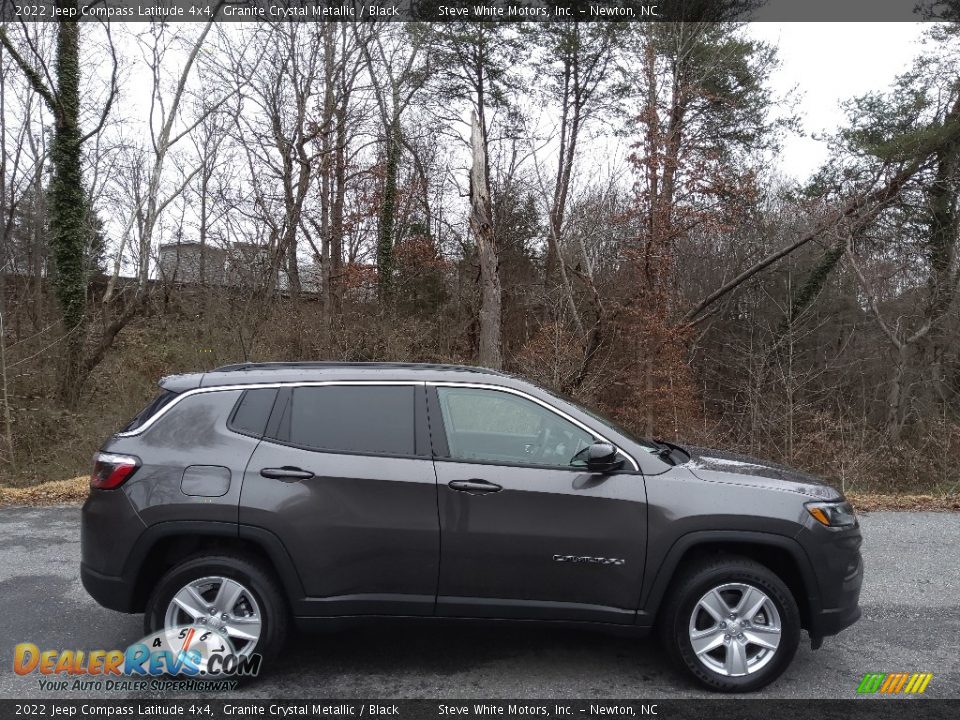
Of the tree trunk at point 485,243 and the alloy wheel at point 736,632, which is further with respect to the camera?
the tree trunk at point 485,243

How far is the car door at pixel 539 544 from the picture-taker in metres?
3.79

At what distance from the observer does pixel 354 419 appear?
402 cm

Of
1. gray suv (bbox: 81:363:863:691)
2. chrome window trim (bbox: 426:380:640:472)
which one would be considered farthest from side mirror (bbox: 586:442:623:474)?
chrome window trim (bbox: 426:380:640:472)

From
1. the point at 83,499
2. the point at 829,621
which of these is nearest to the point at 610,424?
the point at 829,621

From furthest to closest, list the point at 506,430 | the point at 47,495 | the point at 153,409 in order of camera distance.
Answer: the point at 47,495 < the point at 506,430 < the point at 153,409

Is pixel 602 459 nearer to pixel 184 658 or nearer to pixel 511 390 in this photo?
pixel 511 390

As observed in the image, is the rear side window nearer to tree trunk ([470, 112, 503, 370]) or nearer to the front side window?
the front side window

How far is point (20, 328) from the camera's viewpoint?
18594 mm

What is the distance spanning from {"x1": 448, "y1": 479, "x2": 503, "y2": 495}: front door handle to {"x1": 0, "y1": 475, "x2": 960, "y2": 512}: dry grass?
6044 millimetres

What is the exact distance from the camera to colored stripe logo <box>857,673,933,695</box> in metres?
3.87

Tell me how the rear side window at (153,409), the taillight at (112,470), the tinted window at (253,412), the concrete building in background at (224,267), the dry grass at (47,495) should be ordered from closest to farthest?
the taillight at (112,470)
the tinted window at (253,412)
the rear side window at (153,409)
the dry grass at (47,495)
the concrete building in background at (224,267)

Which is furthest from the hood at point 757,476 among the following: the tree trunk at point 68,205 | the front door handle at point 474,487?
the tree trunk at point 68,205

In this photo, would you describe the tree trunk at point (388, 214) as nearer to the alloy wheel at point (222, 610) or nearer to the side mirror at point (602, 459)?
the alloy wheel at point (222, 610)

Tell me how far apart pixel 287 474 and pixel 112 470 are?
974 millimetres
